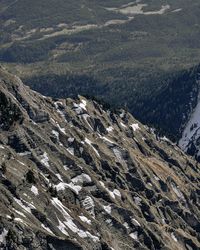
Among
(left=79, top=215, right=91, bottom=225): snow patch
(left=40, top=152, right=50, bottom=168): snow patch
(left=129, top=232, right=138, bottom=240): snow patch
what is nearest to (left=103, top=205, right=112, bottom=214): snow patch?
(left=129, top=232, right=138, bottom=240): snow patch

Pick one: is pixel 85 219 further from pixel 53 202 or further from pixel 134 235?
pixel 134 235

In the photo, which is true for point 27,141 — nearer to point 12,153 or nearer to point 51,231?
point 12,153

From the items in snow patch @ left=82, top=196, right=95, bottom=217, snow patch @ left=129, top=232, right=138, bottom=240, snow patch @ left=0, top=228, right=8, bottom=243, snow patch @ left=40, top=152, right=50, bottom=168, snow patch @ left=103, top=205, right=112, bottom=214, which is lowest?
snow patch @ left=129, top=232, right=138, bottom=240

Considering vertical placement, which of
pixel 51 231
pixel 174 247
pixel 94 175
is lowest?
pixel 174 247

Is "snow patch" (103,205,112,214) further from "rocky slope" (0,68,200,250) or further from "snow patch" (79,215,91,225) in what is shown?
"snow patch" (79,215,91,225)

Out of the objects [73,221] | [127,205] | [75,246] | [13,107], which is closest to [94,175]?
[127,205]

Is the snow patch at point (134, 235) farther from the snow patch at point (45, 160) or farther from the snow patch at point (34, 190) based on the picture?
the snow patch at point (34, 190)

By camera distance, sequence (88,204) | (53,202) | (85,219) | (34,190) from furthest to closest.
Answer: (88,204)
(85,219)
(53,202)
(34,190)

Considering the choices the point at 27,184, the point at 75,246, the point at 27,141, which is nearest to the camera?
the point at 75,246

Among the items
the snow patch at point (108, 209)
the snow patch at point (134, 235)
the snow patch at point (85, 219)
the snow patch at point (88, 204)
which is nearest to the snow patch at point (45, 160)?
the snow patch at point (88, 204)

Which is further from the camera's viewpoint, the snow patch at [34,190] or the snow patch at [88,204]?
the snow patch at [88,204]

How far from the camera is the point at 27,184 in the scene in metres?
159

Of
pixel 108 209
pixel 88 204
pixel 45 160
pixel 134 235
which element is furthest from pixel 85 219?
pixel 45 160

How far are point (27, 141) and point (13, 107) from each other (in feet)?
38.9
